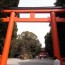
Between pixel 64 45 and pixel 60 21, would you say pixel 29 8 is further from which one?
pixel 64 45

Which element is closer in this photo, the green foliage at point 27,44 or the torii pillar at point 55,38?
the torii pillar at point 55,38

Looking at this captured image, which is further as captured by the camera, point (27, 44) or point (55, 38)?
point (27, 44)

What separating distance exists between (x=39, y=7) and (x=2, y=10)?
2.77m

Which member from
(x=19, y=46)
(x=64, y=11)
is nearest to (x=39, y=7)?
(x=64, y=11)

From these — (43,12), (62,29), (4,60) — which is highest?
(43,12)

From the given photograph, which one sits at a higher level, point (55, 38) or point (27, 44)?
point (27, 44)

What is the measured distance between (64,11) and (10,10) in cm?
406

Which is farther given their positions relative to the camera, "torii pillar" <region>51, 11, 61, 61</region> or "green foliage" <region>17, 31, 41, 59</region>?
"green foliage" <region>17, 31, 41, 59</region>

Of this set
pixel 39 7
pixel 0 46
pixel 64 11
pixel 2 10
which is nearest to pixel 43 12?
pixel 39 7

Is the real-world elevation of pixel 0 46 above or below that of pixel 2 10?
below

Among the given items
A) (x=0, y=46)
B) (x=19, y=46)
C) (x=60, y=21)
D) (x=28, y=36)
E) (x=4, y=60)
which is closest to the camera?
(x=4, y=60)

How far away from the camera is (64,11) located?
17.3 m

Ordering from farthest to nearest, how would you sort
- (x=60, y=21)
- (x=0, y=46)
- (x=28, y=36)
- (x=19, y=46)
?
(x=28, y=36), (x=19, y=46), (x=0, y=46), (x=60, y=21)

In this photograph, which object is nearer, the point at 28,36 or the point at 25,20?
the point at 25,20
